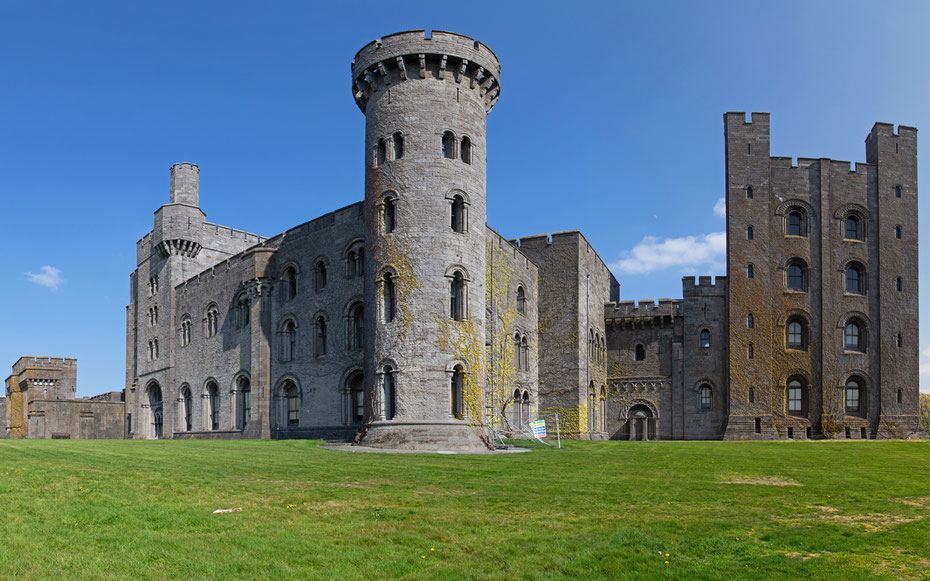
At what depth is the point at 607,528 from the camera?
9.62 meters

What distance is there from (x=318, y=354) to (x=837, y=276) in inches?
1215

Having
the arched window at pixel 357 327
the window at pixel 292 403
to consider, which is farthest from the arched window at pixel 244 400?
the arched window at pixel 357 327

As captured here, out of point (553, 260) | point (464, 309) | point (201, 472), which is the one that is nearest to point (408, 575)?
point (201, 472)

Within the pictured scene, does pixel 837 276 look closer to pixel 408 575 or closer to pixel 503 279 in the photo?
pixel 503 279

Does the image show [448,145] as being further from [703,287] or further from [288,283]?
[703,287]

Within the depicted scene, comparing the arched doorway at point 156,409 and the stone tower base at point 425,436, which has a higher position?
the stone tower base at point 425,436

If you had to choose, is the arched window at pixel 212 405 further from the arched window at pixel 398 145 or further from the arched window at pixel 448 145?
the arched window at pixel 448 145

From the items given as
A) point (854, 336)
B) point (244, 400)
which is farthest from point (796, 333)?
point (244, 400)

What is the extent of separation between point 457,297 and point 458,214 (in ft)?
10.8

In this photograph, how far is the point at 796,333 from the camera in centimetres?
4556

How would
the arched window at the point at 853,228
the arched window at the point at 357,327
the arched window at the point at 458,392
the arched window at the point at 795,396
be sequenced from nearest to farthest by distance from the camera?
the arched window at the point at 458,392 → the arched window at the point at 357,327 → the arched window at the point at 795,396 → the arched window at the point at 853,228

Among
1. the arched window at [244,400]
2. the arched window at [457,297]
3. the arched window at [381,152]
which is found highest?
the arched window at [381,152]

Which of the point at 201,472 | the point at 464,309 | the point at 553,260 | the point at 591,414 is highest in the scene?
the point at 553,260

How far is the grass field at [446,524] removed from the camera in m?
7.63
